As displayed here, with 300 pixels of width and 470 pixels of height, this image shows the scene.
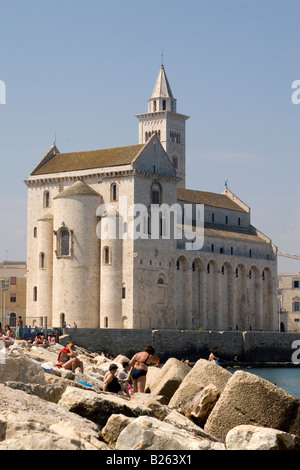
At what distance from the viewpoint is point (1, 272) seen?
9075 cm

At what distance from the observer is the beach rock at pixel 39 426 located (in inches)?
483

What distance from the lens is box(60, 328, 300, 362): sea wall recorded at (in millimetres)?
58250

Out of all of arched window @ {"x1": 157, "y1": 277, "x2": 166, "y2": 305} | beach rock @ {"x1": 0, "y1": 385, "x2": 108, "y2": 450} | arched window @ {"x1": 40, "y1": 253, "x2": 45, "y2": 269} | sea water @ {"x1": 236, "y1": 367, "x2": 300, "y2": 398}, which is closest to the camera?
beach rock @ {"x1": 0, "y1": 385, "x2": 108, "y2": 450}

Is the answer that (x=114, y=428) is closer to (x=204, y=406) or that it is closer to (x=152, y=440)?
(x=152, y=440)

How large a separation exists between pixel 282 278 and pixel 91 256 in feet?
143

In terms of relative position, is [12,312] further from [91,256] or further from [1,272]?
[91,256]

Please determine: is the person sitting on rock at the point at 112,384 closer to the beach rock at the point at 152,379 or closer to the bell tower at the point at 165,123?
the beach rock at the point at 152,379

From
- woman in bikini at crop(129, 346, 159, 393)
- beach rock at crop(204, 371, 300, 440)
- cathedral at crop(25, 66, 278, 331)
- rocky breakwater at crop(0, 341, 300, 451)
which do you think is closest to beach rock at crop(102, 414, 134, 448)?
rocky breakwater at crop(0, 341, 300, 451)

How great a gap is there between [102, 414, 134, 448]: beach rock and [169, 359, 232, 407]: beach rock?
6.02 meters

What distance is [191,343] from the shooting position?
63.6 meters

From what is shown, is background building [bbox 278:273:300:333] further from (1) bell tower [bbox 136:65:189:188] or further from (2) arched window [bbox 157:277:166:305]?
(2) arched window [bbox 157:277:166:305]

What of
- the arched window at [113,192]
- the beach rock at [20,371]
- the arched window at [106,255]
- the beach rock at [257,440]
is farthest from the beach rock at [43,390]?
the arched window at [113,192]

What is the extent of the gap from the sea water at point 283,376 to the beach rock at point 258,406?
80.5ft
